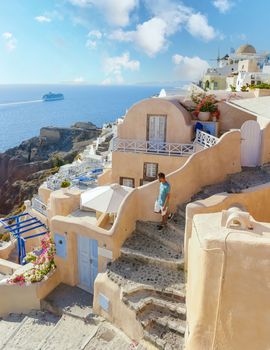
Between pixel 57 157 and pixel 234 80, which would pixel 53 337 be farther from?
pixel 57 157

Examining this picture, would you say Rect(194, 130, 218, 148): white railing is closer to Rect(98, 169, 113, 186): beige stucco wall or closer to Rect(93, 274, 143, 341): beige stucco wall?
Rect(98, 169, 113, 186): beige stucco wall

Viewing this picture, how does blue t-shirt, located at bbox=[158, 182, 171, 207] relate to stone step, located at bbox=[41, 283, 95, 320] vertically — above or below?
above

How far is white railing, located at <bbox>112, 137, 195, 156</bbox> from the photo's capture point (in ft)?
52.8

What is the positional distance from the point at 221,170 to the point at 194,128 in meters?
4.11

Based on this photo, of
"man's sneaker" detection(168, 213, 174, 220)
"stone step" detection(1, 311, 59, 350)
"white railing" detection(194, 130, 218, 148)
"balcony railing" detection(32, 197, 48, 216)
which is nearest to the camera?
"stone step" detection(1, 311, 59, 350)

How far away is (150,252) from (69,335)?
3550mm

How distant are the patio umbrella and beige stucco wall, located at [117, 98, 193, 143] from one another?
4811 millimetres

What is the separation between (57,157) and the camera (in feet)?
192

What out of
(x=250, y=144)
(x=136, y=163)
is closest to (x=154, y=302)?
(x=250, y=144)

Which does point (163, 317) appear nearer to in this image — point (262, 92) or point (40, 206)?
point (40, 206)

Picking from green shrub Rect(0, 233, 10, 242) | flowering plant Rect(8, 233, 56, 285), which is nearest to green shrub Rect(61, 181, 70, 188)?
green shrub Rect(0, 233, 10, 242)

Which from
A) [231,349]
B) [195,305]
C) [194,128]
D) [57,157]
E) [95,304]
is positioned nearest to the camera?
[231,349]

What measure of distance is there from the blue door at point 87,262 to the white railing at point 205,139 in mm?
7166

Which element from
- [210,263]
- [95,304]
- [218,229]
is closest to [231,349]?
[210,263]
